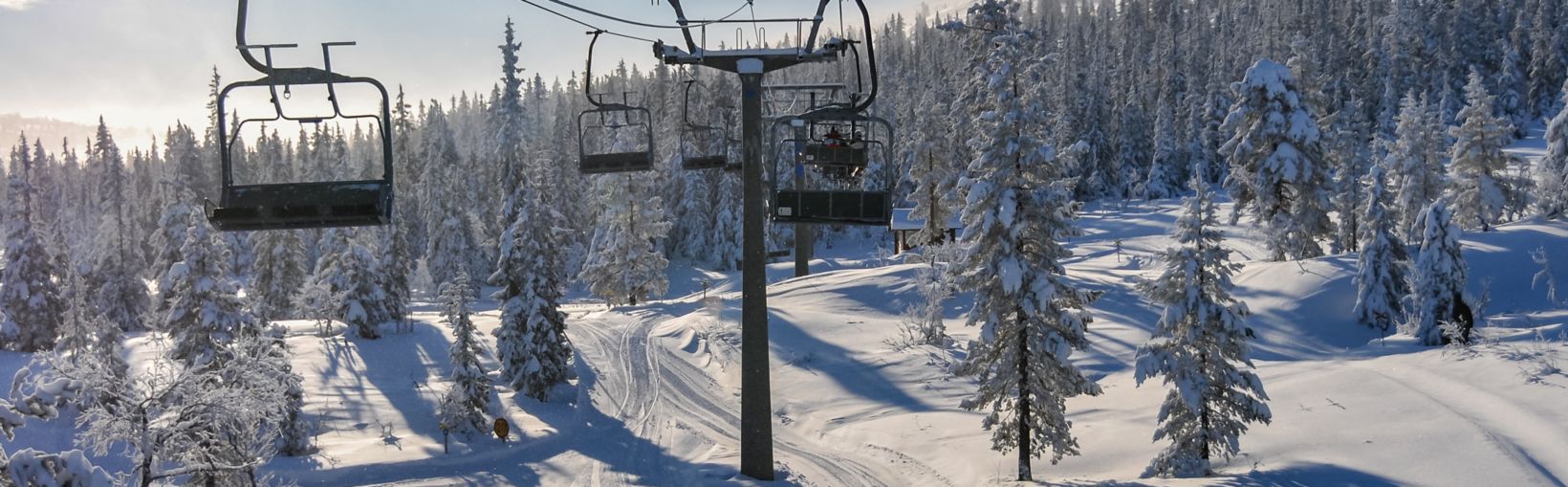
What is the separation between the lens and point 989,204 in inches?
778

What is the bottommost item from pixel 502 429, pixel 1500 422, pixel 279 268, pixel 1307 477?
pixel 502 429

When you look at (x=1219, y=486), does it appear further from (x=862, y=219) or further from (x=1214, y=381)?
(x=862, y=219)

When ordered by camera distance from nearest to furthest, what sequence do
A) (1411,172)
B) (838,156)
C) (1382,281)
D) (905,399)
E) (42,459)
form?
(42,459), (838,156), (905,399), (1382,281), (1411,172)

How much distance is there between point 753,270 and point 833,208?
390 cm

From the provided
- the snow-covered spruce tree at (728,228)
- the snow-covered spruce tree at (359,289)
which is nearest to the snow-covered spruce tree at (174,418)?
the snow-covered spruce tree at (359,289)

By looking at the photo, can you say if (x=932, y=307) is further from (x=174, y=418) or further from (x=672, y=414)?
(x=174, y=418)

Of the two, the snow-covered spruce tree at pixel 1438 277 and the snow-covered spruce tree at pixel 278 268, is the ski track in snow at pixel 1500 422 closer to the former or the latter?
the snow-covered spruce tree at pixel 1438 277

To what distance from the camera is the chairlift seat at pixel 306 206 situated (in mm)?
8453

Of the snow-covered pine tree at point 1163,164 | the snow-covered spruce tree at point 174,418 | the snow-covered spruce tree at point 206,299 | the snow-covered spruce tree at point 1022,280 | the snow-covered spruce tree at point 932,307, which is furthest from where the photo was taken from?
the snow-covered pine tree at point 1163,164

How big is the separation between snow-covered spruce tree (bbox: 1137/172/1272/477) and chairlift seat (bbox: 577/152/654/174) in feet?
33.2

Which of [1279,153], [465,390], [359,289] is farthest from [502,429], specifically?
[1279,153]

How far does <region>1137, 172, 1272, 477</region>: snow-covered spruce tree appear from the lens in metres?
18.0

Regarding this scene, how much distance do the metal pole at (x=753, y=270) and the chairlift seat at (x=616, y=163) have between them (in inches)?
76.2

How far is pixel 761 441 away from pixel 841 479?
3.40 m
